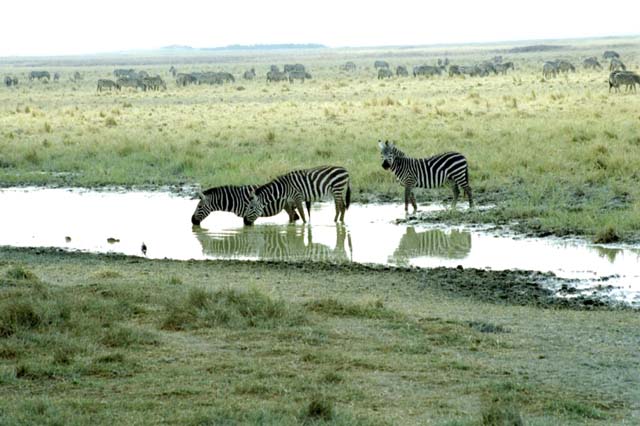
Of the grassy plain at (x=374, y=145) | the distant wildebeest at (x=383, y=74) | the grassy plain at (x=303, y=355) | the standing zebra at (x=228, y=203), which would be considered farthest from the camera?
the distant wildebeest at (x=383, y=74)

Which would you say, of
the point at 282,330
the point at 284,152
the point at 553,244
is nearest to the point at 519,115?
the point at 284,152

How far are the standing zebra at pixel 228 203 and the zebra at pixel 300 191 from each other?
0.32ft

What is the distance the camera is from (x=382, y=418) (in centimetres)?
628

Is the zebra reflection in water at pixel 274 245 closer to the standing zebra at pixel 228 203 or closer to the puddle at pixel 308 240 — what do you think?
the puddle at pixel 308 240

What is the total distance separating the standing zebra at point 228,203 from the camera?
16297 mm

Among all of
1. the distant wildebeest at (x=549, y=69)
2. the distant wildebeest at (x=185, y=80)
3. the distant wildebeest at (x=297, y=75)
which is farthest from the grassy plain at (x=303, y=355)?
the distant wildebeest at (x=297, y=75)

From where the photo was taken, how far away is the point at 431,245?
46.8ft

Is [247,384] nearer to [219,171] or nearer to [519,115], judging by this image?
[219,171]

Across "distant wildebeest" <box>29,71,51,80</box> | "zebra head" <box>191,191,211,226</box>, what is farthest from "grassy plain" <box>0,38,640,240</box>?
"distant wildebeest" <box>29,71,51,80</box>

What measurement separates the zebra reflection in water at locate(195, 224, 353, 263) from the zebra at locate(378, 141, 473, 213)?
1639 millimetres

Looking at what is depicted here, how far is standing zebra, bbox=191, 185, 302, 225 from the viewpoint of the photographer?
16.3 metres

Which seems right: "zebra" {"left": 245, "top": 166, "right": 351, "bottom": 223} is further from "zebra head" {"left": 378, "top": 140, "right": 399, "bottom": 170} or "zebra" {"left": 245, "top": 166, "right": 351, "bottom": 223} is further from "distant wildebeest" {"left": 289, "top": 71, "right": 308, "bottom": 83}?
"distant wildebeest" {"left": 289, "top": 71, "right": 308, "bottom": 83}

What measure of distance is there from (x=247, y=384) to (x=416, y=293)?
13.0 feet

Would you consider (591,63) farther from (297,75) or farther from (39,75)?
(39,75)
